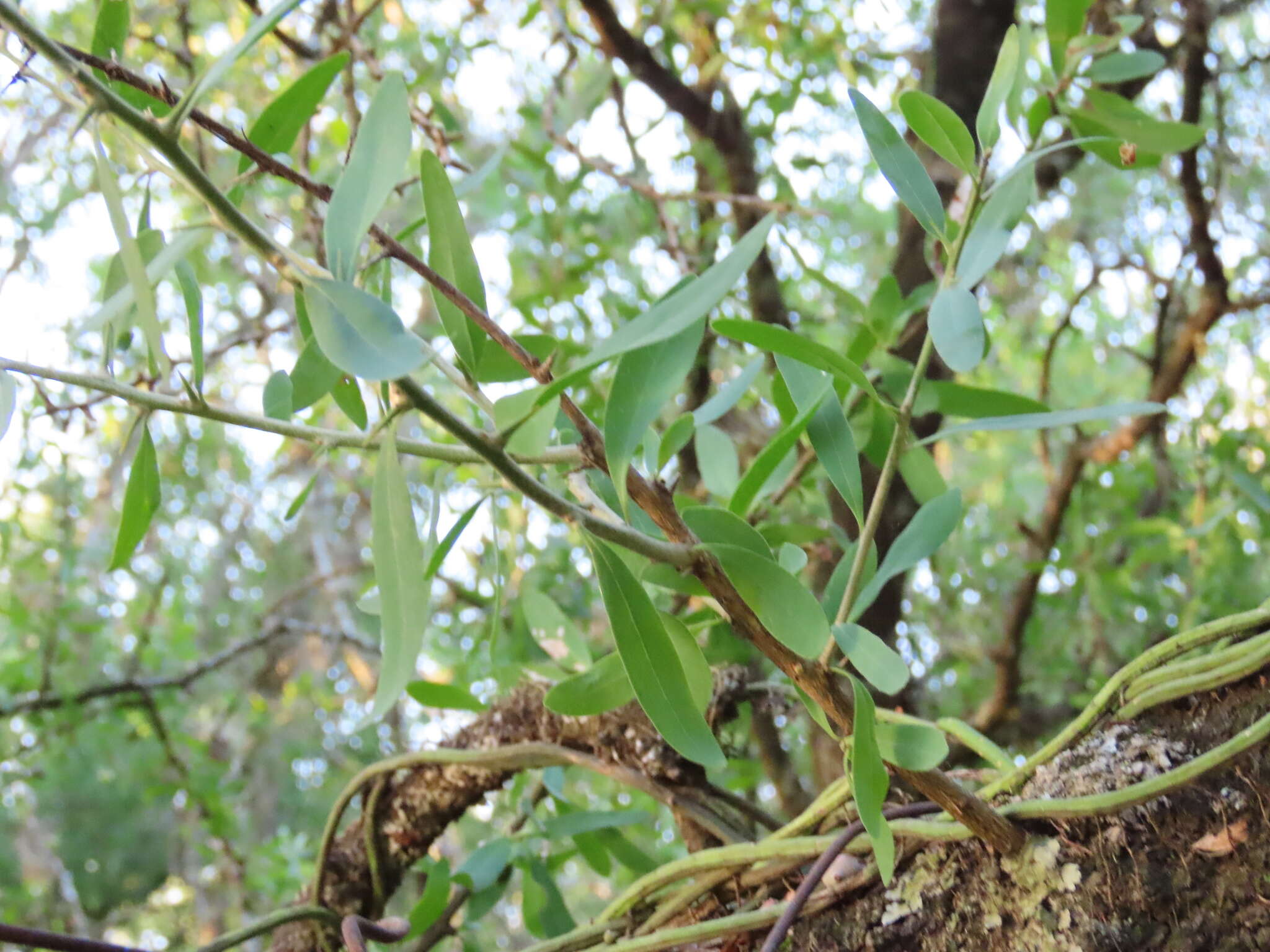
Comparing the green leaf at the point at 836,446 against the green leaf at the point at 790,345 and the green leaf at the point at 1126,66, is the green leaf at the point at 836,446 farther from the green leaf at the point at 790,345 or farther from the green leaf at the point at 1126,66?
the green leaf at the point at 1126,66

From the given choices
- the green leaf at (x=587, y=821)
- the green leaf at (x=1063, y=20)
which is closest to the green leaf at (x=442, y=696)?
the green leaf at (x=587, y=821)

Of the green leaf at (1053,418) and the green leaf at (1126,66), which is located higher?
the green leaf at (1126,66)

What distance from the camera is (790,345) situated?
0.24 m

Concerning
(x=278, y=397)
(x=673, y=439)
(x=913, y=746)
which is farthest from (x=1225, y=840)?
(x=278, y=397)

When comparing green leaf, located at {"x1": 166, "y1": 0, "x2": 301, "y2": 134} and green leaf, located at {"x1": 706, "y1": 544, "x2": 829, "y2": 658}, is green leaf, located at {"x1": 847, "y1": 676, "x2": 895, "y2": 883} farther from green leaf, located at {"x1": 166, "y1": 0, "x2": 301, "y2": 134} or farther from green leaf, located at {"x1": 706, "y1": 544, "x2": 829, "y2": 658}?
green leaf, located at {"x1": 166, "y1": 0, "x2": 301, "y2": 134}

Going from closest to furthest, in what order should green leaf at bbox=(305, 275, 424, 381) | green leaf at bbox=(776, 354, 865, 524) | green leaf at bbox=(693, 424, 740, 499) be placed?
green leaf at bbox=(305, 275, 424, 381) < green leaf at bbox=(776, 354, 865, 524) < green leaf at bbox=(693, 424, 740, 499)

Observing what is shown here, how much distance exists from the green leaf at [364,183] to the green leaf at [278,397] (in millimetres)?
68

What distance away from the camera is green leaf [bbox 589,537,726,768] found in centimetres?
22

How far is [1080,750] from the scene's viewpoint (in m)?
0.29

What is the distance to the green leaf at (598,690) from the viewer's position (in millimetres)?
288

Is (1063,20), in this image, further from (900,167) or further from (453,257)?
(453,257)

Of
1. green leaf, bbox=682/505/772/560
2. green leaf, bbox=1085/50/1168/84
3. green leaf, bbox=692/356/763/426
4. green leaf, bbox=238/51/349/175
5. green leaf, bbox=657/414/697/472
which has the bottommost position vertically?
green leaf, bbox=682/505/772/560

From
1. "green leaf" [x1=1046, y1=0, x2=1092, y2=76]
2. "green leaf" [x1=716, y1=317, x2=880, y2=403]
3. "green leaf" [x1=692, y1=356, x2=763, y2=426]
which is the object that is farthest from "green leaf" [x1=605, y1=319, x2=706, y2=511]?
"green leaf" [x1=1046, y1=0, x2=1092, y2=76]

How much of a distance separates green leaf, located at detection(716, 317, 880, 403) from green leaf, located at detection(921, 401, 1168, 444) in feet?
0.14
